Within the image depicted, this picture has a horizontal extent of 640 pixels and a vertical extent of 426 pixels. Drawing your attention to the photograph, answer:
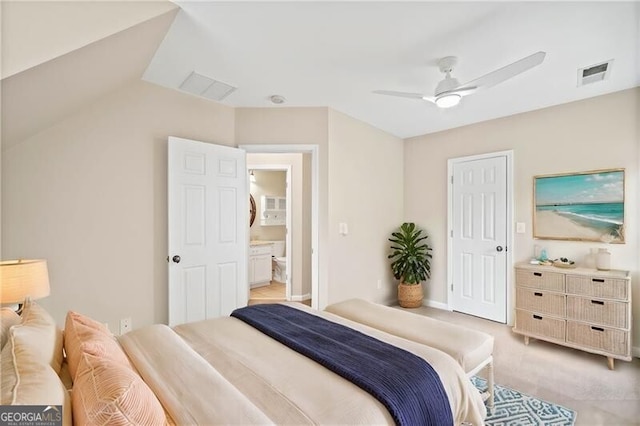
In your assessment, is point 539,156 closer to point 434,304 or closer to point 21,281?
point 434,304

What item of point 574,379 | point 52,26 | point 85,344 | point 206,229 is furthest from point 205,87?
point 574,379

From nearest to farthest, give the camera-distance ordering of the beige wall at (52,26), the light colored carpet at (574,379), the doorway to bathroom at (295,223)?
1. the beige wall at (52,26)
2. the light colored carpet at (574,379)
3. the doorway to bathroom at (295,223)

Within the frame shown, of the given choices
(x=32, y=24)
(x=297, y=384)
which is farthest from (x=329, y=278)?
(x=32, y=24)

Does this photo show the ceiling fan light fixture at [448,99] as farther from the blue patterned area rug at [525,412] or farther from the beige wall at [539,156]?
the blue patterned area rug at [525,412]

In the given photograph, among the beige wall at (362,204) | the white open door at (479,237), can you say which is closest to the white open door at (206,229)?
the beige wall at (362,204)

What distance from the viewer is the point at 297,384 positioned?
1.30m

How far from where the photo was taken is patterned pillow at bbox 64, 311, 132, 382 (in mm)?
1151

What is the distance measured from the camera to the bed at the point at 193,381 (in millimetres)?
898

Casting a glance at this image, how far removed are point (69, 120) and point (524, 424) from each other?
407cm

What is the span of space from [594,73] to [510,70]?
1356 mm

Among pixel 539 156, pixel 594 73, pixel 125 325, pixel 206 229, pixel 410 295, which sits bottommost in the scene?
pixel 410 295

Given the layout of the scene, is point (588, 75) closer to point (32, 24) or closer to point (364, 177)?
point (364, 177)

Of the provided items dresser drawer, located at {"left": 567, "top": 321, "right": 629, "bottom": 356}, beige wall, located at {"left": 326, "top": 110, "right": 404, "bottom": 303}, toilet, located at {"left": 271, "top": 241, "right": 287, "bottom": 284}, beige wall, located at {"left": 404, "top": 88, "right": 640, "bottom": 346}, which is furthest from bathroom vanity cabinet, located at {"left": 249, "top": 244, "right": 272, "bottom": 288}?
dresser drawer, located at {"left": 567, "top": 321, "right": 629, "bottom": 356}

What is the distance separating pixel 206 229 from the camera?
3.25m
